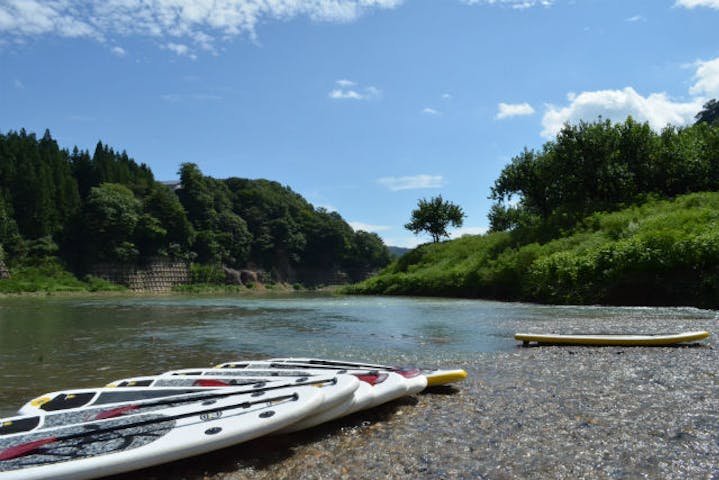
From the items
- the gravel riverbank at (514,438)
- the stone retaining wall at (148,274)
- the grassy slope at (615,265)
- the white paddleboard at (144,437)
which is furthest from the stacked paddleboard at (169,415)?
the stone retaining wall at (148,274)

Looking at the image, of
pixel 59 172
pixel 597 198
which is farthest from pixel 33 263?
pixel 597 198

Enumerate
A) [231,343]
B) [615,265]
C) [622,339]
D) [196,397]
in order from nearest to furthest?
[196,397]
[622,339]
[231,343]
[615,265]

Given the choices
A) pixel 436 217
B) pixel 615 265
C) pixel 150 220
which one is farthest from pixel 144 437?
pixel 150 220

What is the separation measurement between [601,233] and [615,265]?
27.8 feet

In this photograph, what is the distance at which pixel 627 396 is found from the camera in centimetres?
577

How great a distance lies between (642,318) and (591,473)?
43.5 ft

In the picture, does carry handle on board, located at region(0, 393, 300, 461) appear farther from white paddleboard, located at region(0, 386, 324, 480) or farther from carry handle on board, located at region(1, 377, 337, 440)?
carry handle on board, located at region(1, 377, 337, 440)

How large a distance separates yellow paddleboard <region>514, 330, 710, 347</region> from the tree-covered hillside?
84833 millimetres

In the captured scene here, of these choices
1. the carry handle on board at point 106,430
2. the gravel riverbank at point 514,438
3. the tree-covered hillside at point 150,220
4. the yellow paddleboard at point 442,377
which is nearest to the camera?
the carry handle on board at point 106,430

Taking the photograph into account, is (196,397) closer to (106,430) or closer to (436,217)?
(106,430)

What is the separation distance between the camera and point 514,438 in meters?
4.49

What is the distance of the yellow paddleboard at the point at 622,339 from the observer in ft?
31.4

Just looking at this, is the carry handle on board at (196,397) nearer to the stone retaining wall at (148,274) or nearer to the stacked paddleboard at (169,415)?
the stacked paddleboard at (169,415)

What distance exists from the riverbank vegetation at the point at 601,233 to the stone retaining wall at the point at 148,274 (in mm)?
54116
